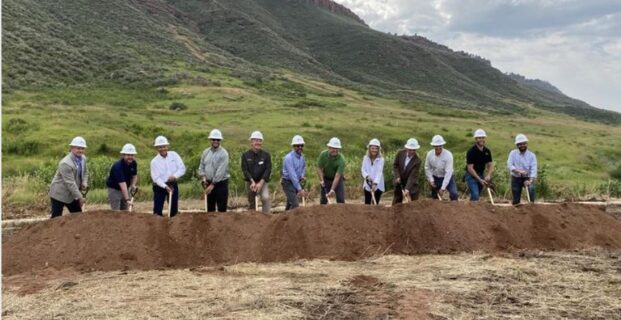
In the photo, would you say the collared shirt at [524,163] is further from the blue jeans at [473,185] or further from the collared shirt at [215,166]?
the collared shirt at [215,166]

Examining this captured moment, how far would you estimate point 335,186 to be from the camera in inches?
393

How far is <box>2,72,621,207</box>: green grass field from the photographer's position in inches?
706

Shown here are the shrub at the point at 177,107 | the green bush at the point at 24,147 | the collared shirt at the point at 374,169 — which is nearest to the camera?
the collared shirt at the point at 374,169

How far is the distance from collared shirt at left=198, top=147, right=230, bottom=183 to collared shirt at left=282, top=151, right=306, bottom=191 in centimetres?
101

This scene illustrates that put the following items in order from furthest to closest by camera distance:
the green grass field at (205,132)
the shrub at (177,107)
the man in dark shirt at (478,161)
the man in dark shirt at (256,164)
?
the shrub at (177,107) → the green grass field at (205,132) → the man in dark shirt at (478,161) → the man in dark shirt at (256,164)

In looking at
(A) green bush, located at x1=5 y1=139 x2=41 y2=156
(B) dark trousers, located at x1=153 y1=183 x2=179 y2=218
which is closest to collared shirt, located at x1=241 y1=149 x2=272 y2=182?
(B) dark trousers, located at x1=153 y1=183 x2=179 y2=218

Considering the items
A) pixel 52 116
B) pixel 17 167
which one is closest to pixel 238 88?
pixel 52 116

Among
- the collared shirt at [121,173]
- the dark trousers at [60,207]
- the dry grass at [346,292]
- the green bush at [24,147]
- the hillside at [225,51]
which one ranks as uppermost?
the hillside at [225,51]

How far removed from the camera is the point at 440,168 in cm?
1008

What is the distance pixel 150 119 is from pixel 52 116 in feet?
16.9

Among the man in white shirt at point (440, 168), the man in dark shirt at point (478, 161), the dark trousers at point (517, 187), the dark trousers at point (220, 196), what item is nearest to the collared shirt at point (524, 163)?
the dark trousers at point (517, 187)

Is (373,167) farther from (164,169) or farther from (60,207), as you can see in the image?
(60,207)

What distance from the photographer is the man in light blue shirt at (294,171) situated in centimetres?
972

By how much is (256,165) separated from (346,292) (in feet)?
12.0
